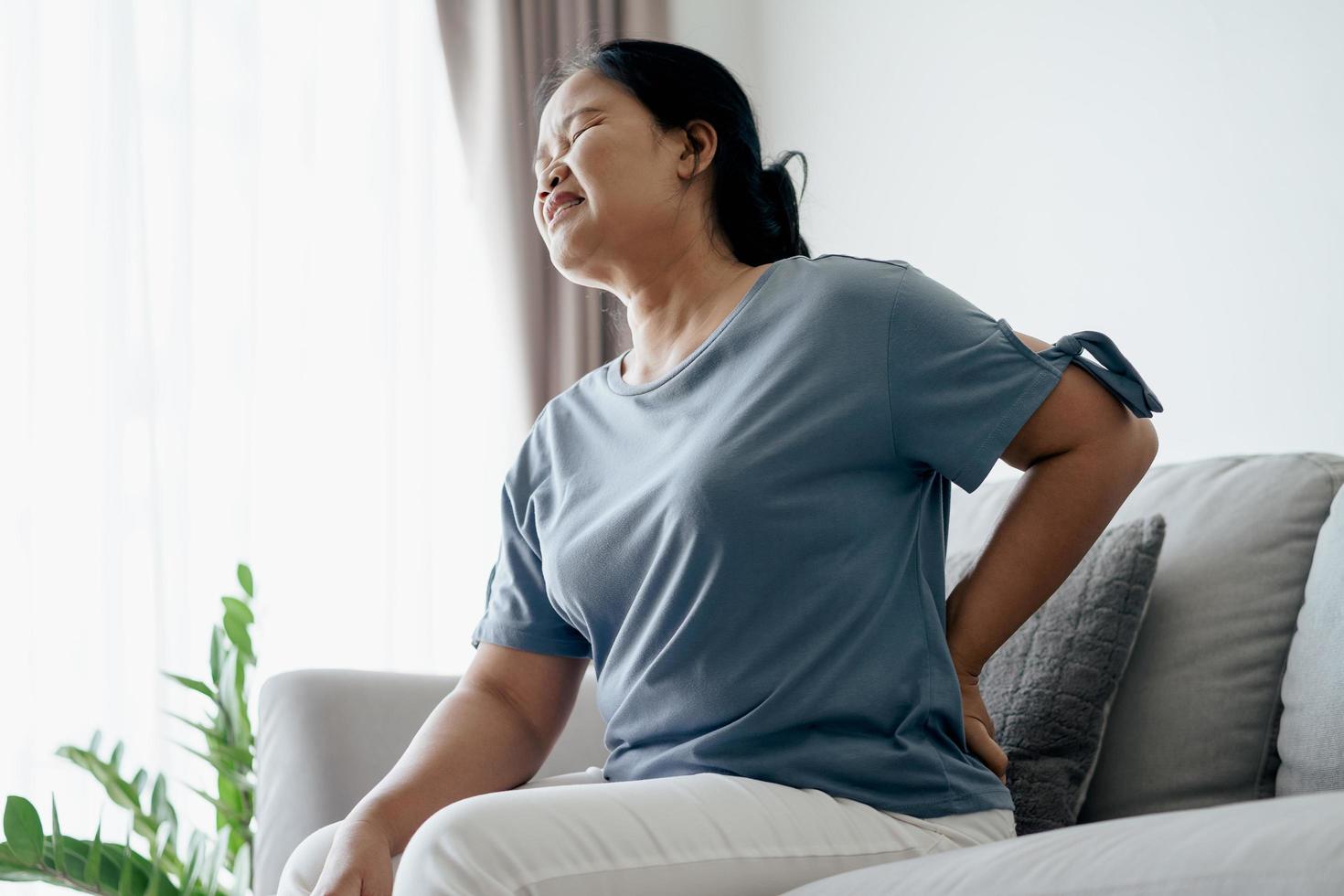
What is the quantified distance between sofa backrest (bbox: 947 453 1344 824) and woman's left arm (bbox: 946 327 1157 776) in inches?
11.6

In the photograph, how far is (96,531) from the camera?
2.20 m

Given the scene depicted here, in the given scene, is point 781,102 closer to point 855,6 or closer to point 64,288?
point 855,6


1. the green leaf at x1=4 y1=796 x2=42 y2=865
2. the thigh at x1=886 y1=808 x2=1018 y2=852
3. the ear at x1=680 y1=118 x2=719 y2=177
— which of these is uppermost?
the ear at x1=680 y1=118 x2=719 y2=177

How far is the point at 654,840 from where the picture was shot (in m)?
0.85

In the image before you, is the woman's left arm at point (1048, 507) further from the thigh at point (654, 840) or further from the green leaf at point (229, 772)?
the green leaf at point (229, 772)

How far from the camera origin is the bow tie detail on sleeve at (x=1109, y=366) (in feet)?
3.47

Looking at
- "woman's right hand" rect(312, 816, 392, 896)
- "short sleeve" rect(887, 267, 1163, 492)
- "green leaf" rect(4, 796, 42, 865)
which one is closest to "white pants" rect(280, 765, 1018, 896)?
"woman's right hand" rect(312, 816, 392, 896)

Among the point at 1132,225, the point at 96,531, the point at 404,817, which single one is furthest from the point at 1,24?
the point at 1132,225

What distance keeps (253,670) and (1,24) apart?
3.96 ft

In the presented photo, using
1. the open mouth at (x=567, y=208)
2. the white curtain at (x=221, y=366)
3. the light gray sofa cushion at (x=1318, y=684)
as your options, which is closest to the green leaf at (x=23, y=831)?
the white curtain at (x=221, y=366)

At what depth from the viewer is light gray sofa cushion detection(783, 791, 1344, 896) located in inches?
21.8

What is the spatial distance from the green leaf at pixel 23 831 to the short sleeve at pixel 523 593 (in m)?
0.60

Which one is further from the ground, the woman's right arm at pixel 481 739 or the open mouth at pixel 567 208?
the open mouth at pixel 567 208

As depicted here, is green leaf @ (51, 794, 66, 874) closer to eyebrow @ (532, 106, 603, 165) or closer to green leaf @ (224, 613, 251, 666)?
green leaf @ (224, 613, 251, 666)
